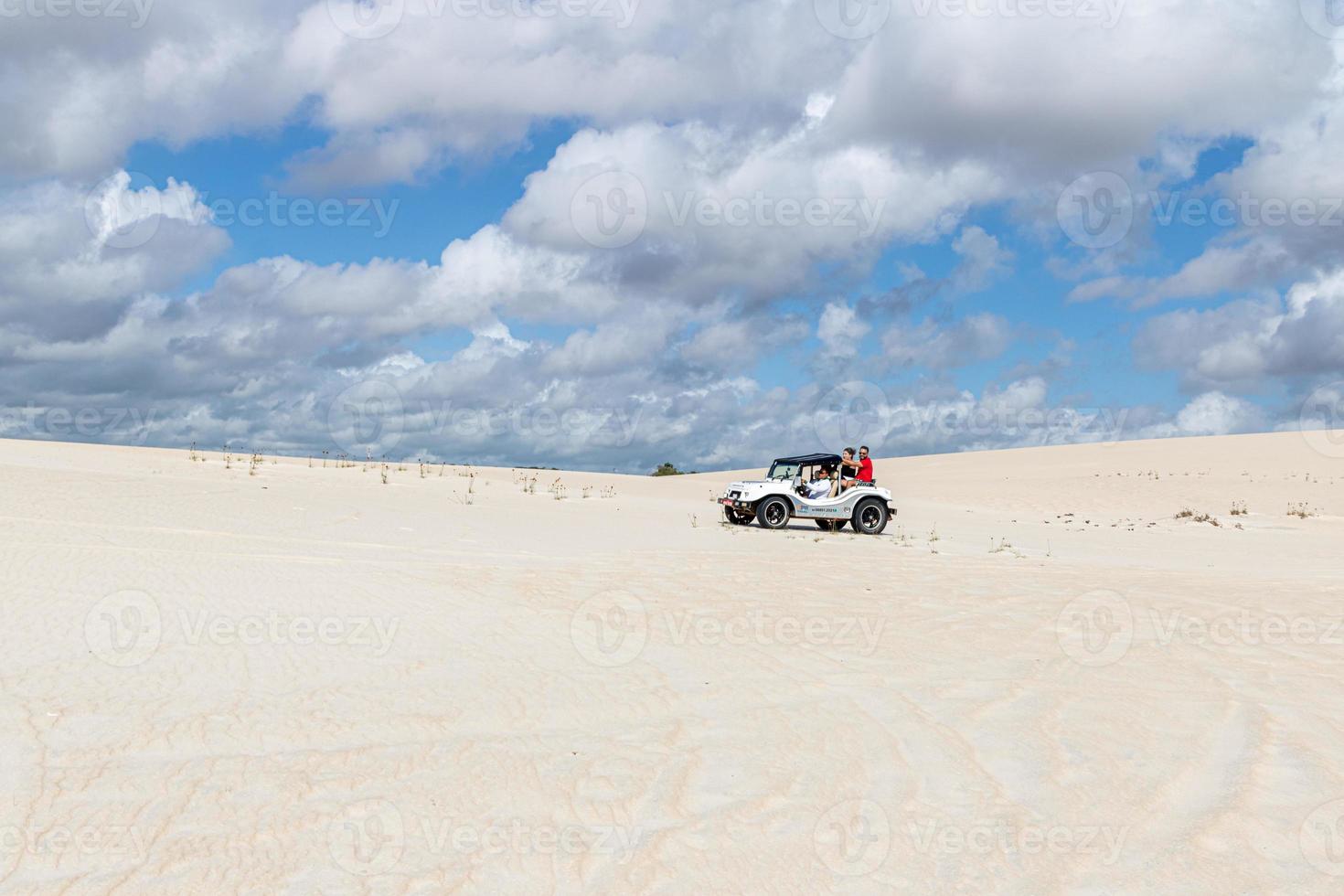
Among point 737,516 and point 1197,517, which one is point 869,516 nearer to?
point 737,516

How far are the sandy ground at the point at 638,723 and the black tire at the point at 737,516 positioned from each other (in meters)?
7.16

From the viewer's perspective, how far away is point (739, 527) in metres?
18.7

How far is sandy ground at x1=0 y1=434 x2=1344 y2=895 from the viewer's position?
355 centimetres

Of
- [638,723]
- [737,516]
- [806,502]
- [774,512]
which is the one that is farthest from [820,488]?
[638,723]

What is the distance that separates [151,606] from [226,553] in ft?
9.66

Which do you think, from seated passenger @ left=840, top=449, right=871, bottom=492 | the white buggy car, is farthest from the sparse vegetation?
seated passenger @ left=840, top=449, right=871, bottom=492

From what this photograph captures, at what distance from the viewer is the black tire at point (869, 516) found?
738 inches

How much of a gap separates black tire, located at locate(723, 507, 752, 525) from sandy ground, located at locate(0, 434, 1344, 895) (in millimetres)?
7163

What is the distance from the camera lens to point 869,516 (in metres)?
18.9

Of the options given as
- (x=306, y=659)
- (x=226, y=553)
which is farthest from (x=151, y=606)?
(x=226, y=553)

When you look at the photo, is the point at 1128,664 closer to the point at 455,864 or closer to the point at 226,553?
the point at 455,864

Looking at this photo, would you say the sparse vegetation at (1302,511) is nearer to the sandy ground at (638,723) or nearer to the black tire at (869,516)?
the black tire at (869,516)

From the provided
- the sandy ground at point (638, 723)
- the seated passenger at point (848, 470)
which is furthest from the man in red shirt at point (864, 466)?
the sandy ground at point (638, 723)

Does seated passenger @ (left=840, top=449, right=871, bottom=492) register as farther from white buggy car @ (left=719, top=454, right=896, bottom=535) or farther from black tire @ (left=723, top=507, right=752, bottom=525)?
black tire @ (left=723, top=507, right=752, bottom=525)
